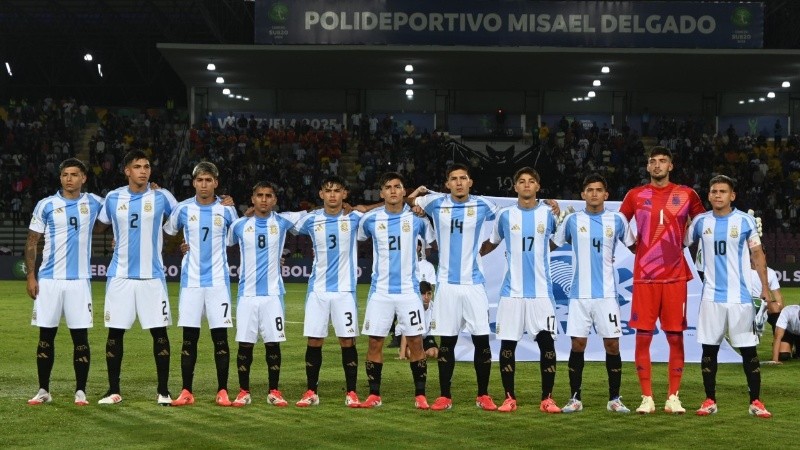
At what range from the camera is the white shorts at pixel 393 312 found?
10781 mm

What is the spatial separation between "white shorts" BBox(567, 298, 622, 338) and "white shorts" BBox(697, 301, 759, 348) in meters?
0.77

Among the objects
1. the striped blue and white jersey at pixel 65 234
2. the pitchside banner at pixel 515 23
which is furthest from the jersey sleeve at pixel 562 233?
the pitchside banner at pixel 515 23

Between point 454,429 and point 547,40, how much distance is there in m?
27.7

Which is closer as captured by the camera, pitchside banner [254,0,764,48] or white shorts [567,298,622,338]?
white shorts [567,298,622,338]

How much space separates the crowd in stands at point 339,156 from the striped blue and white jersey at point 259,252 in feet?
76.4

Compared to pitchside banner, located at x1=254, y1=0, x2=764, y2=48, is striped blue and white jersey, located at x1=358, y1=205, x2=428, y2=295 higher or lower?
lower

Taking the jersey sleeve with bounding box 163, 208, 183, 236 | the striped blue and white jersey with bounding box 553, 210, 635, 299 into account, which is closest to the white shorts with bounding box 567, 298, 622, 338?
the striped blue and white jersey with bounding box 553, 210, 635, 299

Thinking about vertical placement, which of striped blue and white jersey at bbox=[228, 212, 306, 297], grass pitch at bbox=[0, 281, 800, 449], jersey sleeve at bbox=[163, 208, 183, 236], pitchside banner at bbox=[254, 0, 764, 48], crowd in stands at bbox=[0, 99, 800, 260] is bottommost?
grass pitch at bbox=[0, 281, 800, 449]

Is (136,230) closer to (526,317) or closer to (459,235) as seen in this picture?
(459,235)

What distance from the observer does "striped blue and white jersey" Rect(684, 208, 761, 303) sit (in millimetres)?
10492

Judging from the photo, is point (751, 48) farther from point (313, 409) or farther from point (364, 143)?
point (313, 409)

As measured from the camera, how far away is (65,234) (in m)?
10.9

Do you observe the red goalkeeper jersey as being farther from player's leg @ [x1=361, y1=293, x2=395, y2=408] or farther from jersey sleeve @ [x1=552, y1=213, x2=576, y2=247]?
player's leg @ [x1=361, y1=293, x2=395, y2=408]

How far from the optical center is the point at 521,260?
10750 mm
